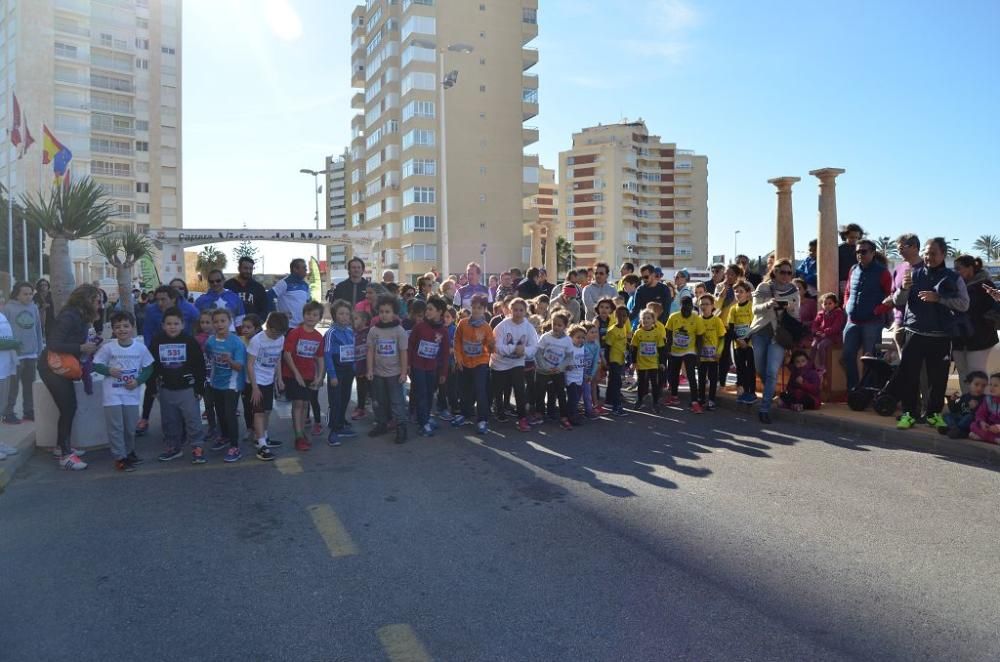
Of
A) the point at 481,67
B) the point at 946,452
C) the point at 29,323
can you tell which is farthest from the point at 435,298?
the point at 481,67

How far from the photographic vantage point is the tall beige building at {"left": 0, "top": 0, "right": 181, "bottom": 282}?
219 ft

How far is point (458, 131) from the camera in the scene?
70438mm

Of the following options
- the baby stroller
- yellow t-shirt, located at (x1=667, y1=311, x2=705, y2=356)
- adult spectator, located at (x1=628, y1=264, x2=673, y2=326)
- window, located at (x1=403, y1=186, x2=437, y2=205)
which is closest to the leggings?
yellow t-shirt, located at (x1=667, y1=311, x2=705, y2=356)

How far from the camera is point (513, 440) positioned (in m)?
A: 8.73

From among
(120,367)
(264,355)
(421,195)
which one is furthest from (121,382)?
(421,195)

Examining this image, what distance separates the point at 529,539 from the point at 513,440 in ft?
11.7

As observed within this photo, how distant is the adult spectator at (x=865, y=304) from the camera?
30.6 ft

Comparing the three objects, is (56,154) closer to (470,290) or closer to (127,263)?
(127,263)

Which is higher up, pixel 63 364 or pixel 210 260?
pixel 210 260

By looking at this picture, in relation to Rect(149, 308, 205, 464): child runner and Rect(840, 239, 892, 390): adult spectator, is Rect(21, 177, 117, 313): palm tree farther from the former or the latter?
Rect(840, 239, 892, 390): adult spectator

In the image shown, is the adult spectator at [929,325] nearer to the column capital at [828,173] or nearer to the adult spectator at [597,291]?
the column capital at [828,173]

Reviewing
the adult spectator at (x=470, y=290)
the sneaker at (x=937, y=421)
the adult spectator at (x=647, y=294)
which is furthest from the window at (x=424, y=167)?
the sneaker at (x=937, y=421)

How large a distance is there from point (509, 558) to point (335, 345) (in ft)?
15.9

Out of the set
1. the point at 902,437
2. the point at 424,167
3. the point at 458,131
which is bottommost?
the point at 902,437
